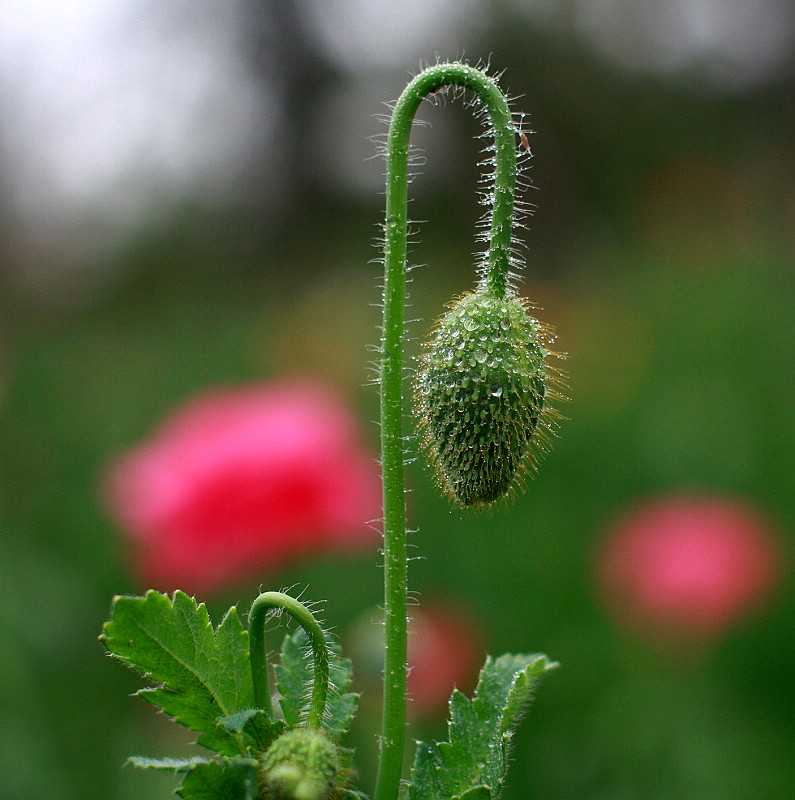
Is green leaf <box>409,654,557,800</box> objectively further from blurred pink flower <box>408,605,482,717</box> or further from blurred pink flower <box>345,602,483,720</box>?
blurred pink flower <box>408,605,482,717</box>

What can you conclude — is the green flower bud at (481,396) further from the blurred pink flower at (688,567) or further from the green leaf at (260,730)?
the blurred pink flower at (688,567)

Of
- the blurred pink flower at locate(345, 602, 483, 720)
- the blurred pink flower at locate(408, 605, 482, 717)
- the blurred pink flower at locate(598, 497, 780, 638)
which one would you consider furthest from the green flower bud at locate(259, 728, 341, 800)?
the blurred pink flower at locate(598, 497, 780, 638)

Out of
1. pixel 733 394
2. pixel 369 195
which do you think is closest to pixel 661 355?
pixel 733 394

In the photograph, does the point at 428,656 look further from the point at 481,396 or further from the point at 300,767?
the point at 300,767

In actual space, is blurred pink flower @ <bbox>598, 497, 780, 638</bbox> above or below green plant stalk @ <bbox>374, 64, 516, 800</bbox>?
below

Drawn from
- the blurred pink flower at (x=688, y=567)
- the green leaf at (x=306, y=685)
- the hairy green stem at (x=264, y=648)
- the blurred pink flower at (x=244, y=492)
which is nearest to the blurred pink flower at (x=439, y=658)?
the blurred pink flower at (x=244, y=492)

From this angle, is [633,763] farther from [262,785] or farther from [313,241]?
[313,241]
